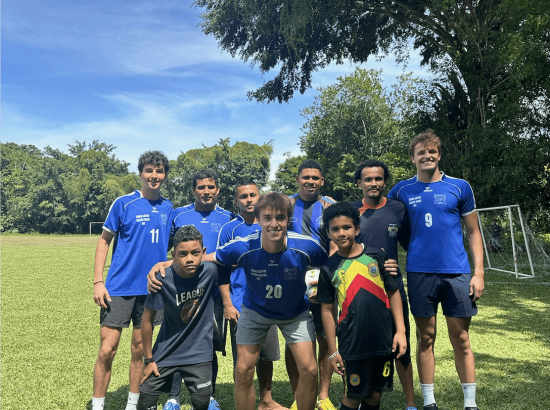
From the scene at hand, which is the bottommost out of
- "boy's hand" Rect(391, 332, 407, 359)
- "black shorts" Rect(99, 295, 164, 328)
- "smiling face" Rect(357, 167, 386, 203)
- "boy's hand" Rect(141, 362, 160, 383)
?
"boy's hand" Rect(141, 362, 160, 383)

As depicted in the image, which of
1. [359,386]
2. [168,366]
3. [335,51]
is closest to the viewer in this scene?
[359,386]

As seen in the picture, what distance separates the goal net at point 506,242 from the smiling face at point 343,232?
13.7 m

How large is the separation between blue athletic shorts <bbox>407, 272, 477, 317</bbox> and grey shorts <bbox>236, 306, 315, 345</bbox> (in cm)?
111

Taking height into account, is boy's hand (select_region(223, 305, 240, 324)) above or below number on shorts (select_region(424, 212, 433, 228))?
below

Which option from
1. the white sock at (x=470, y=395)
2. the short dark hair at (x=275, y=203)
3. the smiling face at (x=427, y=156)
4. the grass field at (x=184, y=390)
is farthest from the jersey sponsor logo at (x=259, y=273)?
the white sock at (x=470, y=395)

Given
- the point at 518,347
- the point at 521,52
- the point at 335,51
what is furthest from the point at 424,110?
the point at 518,347

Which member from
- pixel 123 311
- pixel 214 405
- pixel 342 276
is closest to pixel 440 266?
pixel 342 276

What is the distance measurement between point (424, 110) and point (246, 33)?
9426mm

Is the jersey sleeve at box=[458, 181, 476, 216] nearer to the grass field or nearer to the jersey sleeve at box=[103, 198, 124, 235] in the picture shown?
the grass field

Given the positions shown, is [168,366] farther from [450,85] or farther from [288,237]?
[450,85]

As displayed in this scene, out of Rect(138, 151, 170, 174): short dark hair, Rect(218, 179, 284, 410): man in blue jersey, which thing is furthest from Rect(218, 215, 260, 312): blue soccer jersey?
Rect(138, 151, 170, 174): short dark hair

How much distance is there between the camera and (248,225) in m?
4.50

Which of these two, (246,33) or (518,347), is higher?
(246,33)

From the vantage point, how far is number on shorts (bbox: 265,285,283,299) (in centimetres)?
353
